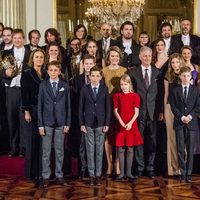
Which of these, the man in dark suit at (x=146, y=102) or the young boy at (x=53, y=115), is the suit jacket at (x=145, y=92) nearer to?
the man in dark suit at (x=146, y=102)

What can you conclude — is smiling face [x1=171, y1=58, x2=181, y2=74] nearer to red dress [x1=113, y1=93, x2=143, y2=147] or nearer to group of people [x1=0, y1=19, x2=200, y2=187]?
group of people [x1=0, y1=19, x2=200, y2=187]

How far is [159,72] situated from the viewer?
6820 mm

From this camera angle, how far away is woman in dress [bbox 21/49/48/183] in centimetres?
651

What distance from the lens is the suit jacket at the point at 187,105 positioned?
650 cm

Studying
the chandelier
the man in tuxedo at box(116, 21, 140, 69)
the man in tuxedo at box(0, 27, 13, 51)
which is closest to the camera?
the man in tuxedo at box(116, 21, 140, 69)

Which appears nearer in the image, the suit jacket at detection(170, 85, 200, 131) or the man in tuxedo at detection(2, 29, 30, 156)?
the suit jacket at detection(170, 85, 200, 131)

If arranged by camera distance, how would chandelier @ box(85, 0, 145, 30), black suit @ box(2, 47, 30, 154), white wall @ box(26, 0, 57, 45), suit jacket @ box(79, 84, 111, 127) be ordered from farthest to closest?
chandelier @ box(85, 0, 145, 30) → white wall @ box(26, 0, 57, 45) → black suit @ box(2, 47, 30, 154) → suit jacket @ box(79, 84, 111, 127)

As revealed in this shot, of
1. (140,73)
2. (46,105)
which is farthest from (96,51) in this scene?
(46,105)

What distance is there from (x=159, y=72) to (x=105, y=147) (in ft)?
3.74

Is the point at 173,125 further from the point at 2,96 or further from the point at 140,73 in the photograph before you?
the point at 2,96

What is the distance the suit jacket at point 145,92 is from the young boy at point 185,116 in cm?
27

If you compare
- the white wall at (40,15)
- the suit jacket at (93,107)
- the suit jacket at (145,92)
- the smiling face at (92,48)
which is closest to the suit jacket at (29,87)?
the suit jacket at (93,107)

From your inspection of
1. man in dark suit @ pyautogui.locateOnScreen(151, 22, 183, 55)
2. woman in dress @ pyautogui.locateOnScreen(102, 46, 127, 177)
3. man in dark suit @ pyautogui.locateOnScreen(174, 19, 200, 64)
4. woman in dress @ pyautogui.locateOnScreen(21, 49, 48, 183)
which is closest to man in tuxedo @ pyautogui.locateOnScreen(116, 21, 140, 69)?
man in dark suit @ pyautogui.locateOnScreen(151, 22, 183, 55)

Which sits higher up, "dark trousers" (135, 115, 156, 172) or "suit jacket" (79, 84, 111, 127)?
"suit jacket" (79, 84, 111, 127)
